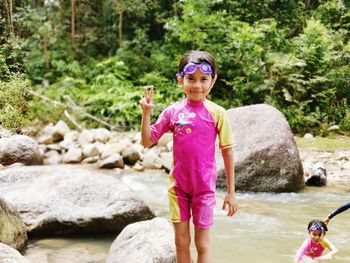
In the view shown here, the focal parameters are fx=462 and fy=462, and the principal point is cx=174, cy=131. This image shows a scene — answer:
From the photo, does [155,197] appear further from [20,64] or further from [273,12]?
[273,12]

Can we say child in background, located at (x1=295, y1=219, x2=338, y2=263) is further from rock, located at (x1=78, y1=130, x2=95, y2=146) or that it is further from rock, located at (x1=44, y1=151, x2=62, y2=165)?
rock, located at (x1=78, y1=130, x2=95, y2=146)

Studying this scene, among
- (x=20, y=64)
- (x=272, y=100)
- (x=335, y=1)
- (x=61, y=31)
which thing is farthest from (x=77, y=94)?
(x=20, y=64)

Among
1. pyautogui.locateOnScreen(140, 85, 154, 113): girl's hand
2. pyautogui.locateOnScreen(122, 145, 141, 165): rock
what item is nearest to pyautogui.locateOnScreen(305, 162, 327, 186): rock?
pyautogui.locateOnScreen(122, 145, 141, 165): rock

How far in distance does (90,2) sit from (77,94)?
4.43 metres

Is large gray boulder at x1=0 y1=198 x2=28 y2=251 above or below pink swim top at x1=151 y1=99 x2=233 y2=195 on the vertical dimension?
below

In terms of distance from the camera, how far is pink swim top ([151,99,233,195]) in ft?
10.0

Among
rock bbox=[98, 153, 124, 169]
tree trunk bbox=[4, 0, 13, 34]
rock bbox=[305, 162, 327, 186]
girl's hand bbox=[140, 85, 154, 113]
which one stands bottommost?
rock bbox=[98, 153, 124, 169]

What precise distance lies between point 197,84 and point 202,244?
3.55 feet

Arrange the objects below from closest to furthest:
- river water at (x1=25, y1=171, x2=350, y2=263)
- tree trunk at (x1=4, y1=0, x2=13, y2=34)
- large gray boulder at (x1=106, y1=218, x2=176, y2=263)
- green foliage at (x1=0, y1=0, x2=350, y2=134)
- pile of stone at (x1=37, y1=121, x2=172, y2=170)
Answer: large gray boulder at (x1=106, y1=218, x2=176, y2=263)
tree trunk at (x1=4, y1=0, x2=13, y2=34)
river water at (x1=25, y1=171, x2=350, y2=263)
pile of stone at (x1=37, y1=121, x2=172, y2=170)
green foliage at (x1=0, y1=0, x2=350, y2=134)

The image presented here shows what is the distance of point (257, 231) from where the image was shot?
6.09 metres

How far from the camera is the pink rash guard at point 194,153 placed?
3061mm

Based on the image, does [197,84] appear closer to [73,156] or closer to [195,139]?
[195,139]

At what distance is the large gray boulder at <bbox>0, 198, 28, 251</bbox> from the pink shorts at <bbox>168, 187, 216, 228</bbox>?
2117mm

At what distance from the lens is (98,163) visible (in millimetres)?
10305
